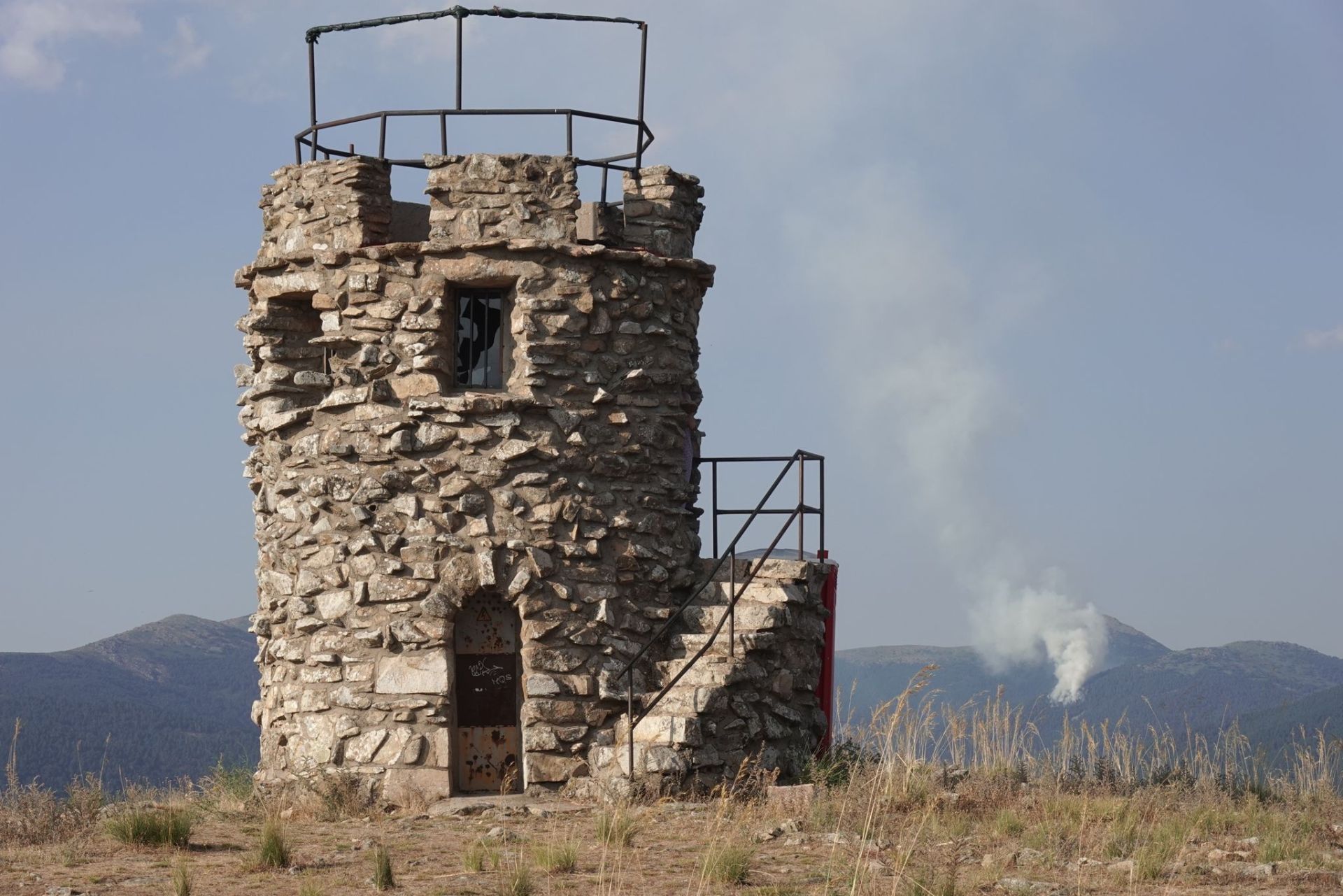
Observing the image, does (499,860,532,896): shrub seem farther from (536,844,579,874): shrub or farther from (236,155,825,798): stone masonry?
(236,155,825,798): stone masonry

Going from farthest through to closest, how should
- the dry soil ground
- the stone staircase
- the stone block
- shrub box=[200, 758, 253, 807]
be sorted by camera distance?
shrub box=[200, 758, 253, 807]
the stone block
the stone staircase
the dry soil ground

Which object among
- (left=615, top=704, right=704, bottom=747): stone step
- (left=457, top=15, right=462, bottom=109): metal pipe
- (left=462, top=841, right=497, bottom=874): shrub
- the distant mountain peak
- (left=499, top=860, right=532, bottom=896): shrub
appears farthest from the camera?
the distant mountain peak

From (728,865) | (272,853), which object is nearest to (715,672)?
(728,865)

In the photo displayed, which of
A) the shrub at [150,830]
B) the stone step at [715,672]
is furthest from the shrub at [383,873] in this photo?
the stone step at [715,672]

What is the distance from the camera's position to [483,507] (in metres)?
14.5

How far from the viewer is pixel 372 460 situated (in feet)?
48.2

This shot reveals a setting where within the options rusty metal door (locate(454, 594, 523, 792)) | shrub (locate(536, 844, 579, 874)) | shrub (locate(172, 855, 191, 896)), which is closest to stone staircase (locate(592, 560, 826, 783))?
rusty metal door (locate(454, 594, 523, 792))

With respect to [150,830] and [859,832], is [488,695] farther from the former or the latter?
[859,832]

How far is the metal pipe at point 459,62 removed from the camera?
15461 mm

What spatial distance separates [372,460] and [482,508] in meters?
Result: 1.14

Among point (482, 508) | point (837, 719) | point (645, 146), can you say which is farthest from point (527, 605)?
point (645, 146)

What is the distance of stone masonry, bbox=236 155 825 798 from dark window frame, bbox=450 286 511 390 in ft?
0.30

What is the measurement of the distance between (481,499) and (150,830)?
4140mm

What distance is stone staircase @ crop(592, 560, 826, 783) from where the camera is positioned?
13961 mm
